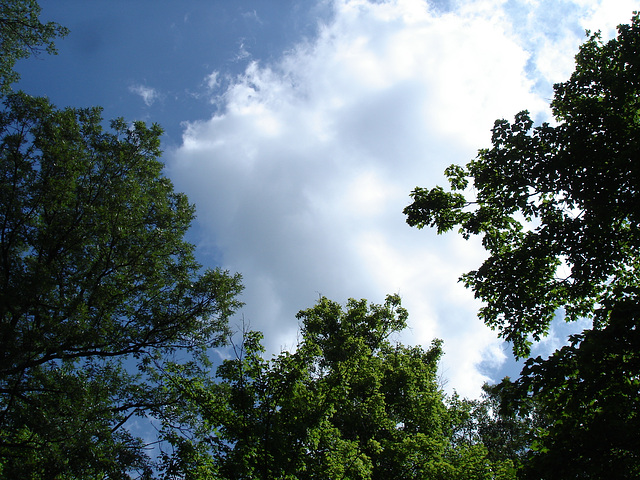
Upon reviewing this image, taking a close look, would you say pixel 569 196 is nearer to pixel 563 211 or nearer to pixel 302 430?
pixel 563 211

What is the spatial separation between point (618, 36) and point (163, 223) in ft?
44.6

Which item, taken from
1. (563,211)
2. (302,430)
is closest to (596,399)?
(563,211)

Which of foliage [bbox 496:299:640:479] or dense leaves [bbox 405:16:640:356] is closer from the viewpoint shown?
foliage [bbox 496:299:640:479]

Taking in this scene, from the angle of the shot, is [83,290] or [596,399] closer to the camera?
[596,399]

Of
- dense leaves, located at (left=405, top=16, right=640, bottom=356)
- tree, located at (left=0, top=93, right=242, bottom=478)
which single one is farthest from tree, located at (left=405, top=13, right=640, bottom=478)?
tree, located at (left=0, top=93, right=242, bottom=478)

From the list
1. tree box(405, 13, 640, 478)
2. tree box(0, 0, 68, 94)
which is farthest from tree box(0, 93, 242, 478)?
tree box(405, 13, 640, 478)

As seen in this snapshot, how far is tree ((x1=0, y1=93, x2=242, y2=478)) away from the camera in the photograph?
901cm

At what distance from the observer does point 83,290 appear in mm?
10602

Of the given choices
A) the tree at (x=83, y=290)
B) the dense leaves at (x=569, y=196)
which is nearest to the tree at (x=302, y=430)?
the tree at (x=83, y=290)

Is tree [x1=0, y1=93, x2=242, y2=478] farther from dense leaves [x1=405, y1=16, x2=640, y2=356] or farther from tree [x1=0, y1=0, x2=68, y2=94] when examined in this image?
A: dense leaves [x1=405, y1=16, x2=640, y2=356]

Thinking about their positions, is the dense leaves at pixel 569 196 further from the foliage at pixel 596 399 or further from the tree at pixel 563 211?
the foliage at pixel 596 399

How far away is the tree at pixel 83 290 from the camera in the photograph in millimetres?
9008

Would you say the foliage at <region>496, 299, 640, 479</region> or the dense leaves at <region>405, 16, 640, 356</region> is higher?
the dense leaves at <region>405, 16, 640, 356</region>

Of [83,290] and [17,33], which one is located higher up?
[17,33]
